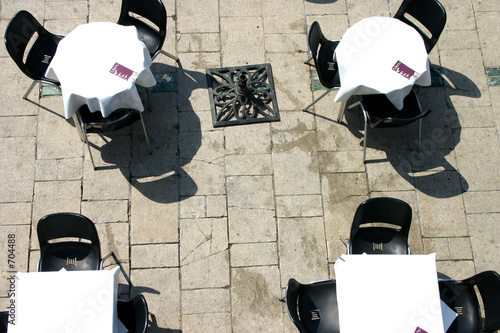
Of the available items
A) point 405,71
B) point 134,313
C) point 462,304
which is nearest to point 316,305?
point 462,304

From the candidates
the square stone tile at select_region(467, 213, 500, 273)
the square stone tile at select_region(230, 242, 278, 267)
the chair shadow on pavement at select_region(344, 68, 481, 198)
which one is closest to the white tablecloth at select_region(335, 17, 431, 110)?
the chair shadow on pavement at select_region(344, 68, 481, 198)

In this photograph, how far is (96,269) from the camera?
4660 millimetres

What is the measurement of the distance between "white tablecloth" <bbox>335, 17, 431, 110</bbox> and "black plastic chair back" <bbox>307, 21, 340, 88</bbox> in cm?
26

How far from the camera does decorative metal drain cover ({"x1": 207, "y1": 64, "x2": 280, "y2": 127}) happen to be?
573cm

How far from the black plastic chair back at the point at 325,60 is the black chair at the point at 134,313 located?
2906mm

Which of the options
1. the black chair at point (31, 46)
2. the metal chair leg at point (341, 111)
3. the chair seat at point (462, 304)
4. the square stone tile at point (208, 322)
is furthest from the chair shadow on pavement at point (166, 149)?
the chair seat at point (462, 304)

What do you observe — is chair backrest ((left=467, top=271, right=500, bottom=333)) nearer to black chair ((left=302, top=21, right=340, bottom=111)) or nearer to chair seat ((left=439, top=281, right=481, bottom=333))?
chair seat ((left=439, top=281, right=481, bottom=333))

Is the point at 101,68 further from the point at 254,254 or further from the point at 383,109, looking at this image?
the point at 383,109

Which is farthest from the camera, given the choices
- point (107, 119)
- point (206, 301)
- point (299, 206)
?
point (299, 206)

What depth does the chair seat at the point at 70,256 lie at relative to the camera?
4.68 metres

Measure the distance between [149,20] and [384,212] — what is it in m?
3.31

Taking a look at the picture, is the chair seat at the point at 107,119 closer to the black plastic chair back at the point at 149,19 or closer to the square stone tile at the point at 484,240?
the black plastic chair back at the point at 149,19

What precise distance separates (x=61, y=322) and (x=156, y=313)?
108cm

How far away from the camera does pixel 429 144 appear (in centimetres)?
572
